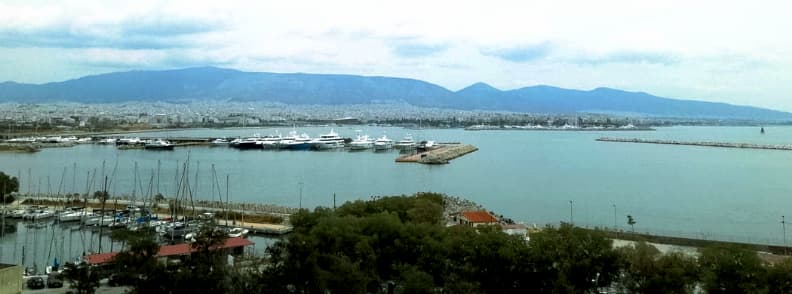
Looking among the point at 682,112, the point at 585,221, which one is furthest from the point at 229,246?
the point at 682,112

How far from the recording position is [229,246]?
735 cm

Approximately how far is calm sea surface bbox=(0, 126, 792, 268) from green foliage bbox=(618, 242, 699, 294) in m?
5.37

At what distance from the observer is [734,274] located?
452cm

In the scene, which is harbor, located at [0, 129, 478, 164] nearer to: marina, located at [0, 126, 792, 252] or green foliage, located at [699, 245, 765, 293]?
marina, located at [0, 126, 792, 252]

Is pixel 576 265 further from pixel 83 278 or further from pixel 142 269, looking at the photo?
pixel 83 278

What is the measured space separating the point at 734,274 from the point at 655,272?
50 cm

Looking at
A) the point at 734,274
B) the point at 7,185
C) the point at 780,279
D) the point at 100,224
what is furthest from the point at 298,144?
the point at 780,279

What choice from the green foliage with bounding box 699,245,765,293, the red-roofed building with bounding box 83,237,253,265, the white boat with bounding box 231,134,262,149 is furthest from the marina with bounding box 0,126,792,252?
the green foliage with bounding box 699,245,765,293

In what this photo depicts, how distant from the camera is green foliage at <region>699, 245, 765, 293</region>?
4.45 metres

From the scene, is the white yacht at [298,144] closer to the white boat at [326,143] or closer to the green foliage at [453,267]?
Result: the white boat at [326,143]

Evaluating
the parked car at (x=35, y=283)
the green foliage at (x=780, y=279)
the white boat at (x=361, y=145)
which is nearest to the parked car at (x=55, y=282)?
the parked car at (x=35, y=283)

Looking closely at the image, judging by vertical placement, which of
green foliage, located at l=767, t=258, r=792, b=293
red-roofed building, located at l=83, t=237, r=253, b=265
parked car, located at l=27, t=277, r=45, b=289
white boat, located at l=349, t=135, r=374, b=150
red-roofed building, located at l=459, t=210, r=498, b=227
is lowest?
parked car, located at l=27, t=277, r=45, b=289

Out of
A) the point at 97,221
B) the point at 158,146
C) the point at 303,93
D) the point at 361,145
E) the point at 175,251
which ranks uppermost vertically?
the point at 303,93

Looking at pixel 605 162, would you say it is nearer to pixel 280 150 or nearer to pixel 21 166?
pixel 280 150
